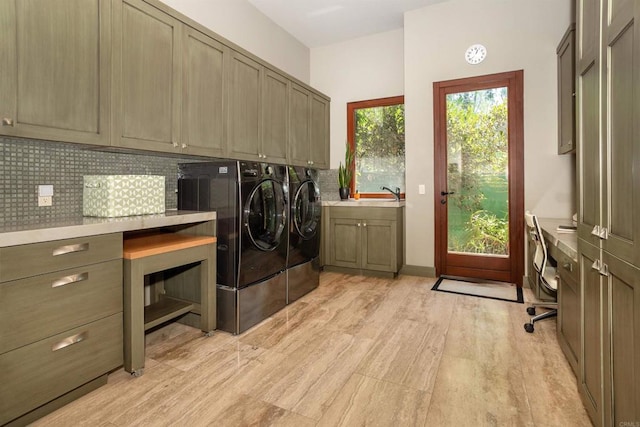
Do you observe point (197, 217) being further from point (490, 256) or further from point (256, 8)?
point (490, 256)

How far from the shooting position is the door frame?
3.50 m

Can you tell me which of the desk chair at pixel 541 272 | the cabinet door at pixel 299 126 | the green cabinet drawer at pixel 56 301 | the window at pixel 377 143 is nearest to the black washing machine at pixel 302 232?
the cabinet door at pixel 299 126

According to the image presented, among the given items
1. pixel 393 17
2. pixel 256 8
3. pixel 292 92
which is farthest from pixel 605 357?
pixel 256 8

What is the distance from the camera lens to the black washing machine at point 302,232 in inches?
117

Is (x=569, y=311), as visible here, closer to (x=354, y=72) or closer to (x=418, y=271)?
(x=418, y=271)

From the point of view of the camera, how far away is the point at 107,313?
170 cm

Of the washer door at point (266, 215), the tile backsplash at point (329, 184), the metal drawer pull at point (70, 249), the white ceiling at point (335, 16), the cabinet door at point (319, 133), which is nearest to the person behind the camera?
the metal drawer pull at point (70, 249)

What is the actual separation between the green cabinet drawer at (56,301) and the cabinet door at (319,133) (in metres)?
2.84

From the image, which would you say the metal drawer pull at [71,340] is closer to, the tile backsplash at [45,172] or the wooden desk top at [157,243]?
the wooden desk top at [157,243]

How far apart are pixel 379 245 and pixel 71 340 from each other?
Result: 300 cm

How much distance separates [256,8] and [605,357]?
171 inches

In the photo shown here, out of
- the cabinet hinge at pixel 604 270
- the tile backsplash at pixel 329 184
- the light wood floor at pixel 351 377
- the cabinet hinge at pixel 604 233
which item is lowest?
the light wood floor at pixel 351 377

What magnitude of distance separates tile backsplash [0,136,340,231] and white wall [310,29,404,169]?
113 inches

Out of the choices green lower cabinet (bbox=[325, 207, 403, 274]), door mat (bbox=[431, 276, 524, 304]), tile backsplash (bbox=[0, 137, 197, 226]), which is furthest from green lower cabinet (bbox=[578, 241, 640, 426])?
tile backsplash (bbox=[0, 137, 197, 226])
